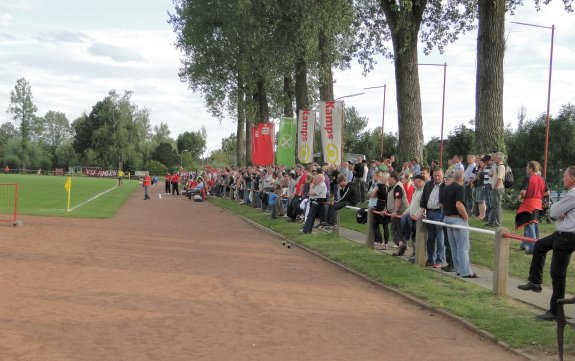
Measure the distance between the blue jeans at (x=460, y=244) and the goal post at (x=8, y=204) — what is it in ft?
46.2

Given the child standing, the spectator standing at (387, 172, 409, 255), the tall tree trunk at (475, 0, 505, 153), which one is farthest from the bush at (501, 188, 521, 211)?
the child standing

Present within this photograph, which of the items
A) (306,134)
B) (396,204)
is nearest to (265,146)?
(306,134)

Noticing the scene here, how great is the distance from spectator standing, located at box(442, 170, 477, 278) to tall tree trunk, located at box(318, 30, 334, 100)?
16.5m

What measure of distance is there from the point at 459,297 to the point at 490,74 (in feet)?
31.0

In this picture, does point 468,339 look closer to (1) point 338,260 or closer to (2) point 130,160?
(1) point 338,260

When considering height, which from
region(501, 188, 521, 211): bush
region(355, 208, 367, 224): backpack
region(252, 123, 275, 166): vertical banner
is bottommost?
region(355, 208, 367, 224): backpack

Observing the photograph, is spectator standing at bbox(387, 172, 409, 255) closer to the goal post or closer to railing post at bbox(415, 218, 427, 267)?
railing post at bbox(415, 218, 427, 267)

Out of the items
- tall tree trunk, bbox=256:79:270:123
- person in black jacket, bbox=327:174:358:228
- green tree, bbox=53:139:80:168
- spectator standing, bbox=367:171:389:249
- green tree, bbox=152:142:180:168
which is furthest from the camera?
green tree, bbox=53:139:80:168

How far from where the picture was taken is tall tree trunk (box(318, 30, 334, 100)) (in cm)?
2676

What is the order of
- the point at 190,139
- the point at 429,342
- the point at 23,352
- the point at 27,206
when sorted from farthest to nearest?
the point at 190,139 < the point at 27,206 < the point at 429,342 < the point at 23,352

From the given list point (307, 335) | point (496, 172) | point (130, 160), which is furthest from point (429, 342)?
point (130, 160)

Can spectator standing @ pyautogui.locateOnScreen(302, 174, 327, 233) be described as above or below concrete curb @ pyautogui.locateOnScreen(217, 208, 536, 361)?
above

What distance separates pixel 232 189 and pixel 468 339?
32.5 m

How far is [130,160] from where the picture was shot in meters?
116
